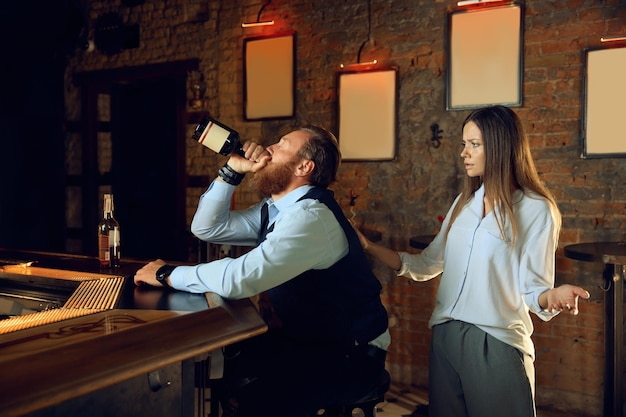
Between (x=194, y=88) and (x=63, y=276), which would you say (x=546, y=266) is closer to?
(x=63, y=276)

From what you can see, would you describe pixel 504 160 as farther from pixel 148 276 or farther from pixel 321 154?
pixel 148 276

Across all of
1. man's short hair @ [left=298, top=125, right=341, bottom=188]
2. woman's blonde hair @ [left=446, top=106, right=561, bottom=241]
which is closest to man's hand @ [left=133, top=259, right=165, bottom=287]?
man's short hair @ [left=298, top=125, right=341, bottom=188]

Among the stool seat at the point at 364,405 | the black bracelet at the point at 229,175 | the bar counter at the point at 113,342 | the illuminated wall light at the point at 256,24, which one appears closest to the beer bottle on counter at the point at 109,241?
the black bracelet at the point at 229,175

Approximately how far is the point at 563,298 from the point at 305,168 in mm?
944

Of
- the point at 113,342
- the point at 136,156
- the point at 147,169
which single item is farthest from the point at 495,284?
the point at 136,156

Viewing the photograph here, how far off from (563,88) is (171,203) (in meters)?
3.16

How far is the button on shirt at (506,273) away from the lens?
6.00ft

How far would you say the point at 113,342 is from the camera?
1244mm

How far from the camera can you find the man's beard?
2166 mm

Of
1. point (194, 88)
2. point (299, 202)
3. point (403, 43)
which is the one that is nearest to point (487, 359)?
point (299, 202)

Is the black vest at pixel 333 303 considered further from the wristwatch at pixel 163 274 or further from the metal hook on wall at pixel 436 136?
the metal hook on wall at pixel 436 136

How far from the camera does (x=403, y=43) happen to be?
3895mm

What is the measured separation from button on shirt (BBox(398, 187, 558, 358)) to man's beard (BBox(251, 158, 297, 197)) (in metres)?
0.65

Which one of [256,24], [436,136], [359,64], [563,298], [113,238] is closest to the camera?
[563,298]
